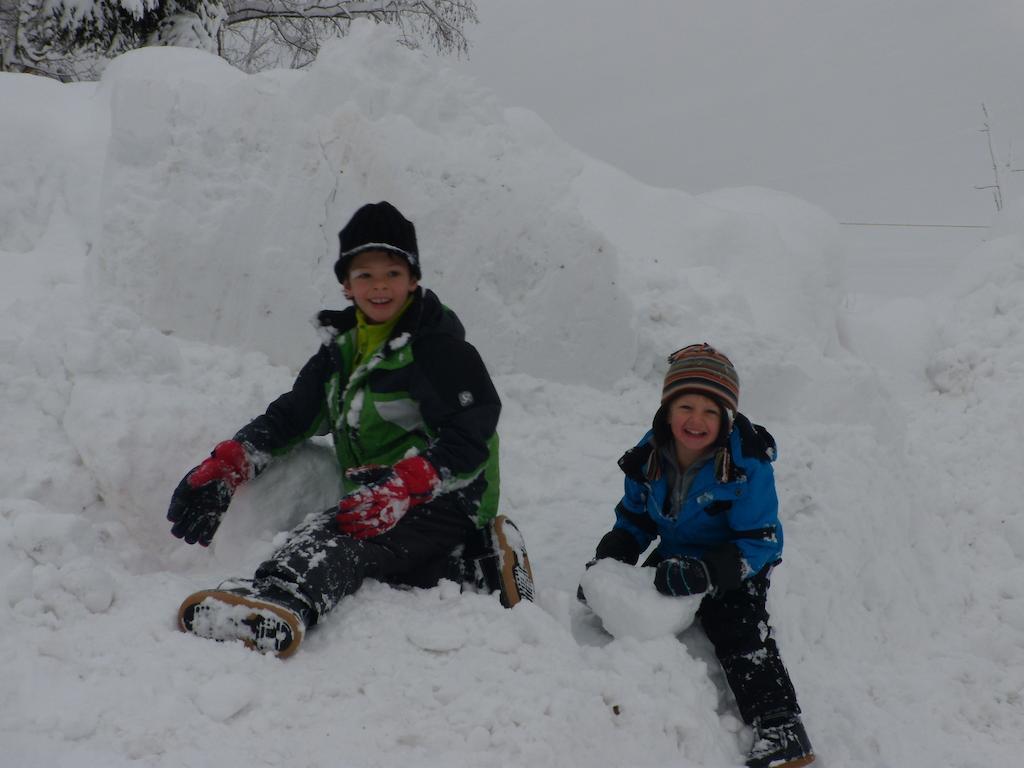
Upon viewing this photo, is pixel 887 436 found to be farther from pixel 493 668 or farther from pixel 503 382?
pixel 493 668

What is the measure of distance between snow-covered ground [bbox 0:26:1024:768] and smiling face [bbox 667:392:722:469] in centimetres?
60

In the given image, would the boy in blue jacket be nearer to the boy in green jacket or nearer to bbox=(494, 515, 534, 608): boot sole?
bbox=(494, 515, 534, 608): boot sole

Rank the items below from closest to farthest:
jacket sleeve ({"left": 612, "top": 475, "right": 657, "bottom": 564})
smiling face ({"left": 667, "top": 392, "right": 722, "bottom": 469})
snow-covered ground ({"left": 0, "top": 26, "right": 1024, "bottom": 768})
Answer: snow-covered ground ({"left": 0, "top": 26, "right": 1024, "bottom": 768}), smiling face ({"left": 667, "top": 392, "right": 722, "bottom": 469}), jacket sleeve ({"left": 612, "top": 475, "right": 657, "bottom": 564})

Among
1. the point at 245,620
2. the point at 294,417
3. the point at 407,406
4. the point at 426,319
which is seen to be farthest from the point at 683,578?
the point at 294,417

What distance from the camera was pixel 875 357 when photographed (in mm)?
6934

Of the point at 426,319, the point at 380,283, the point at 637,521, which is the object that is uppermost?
the point at 380,283

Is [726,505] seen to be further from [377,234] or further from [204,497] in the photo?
[204,497]

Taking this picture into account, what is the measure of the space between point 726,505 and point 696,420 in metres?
0.30

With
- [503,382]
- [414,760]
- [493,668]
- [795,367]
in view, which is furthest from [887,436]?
[414,760]

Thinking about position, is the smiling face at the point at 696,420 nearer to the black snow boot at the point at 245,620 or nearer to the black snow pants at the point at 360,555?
the black snow pants at the point at 360,555

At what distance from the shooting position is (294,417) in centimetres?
286

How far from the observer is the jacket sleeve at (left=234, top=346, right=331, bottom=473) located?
2764mm

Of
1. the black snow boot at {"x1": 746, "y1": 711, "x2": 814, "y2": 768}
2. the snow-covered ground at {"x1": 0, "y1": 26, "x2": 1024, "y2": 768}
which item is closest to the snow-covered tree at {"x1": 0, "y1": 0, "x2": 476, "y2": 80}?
the snow-covered ground at {"x1": 0, "y1": 26, "x2": 1024, "y2": 768}

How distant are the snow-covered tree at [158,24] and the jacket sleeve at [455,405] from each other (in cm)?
745
